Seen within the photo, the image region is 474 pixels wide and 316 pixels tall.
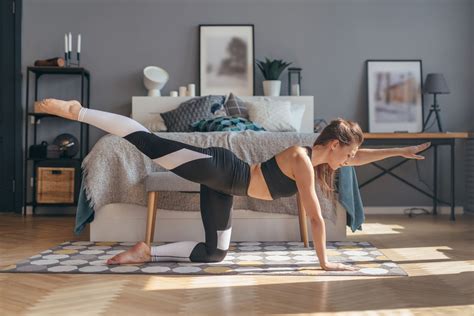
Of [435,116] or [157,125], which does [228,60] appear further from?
[435,116]

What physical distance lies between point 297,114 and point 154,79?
143 centimetres

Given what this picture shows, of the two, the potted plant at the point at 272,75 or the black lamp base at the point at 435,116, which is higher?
the potted plant at the point at 272,75

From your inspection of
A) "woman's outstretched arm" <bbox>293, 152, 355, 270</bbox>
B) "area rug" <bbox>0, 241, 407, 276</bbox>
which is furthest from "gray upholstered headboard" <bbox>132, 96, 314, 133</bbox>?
"woman's outstretched arm" <bbox>293, 152, 355, 270</bbox>

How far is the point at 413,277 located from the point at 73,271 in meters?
1.54

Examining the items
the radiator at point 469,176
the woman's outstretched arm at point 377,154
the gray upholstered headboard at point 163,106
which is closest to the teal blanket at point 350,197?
the woman's outstretched arm at point 377,154

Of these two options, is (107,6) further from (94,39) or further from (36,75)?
(36,75)

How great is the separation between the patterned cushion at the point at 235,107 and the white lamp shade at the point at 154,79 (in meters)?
0.72

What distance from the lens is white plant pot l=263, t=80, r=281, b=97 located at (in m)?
5.36

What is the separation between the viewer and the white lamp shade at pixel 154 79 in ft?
17.7

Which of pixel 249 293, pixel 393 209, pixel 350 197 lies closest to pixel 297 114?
pixel 393 209

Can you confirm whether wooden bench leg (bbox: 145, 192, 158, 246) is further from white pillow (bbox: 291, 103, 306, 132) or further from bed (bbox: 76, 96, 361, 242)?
white pillow (bbox: 291, 103, 306, 132)

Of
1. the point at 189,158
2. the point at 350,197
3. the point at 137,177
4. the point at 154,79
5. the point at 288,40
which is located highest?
the point at 288,40

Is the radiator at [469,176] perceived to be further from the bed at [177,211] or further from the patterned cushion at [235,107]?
the bed at [177,211]

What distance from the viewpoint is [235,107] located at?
510 centimetres
